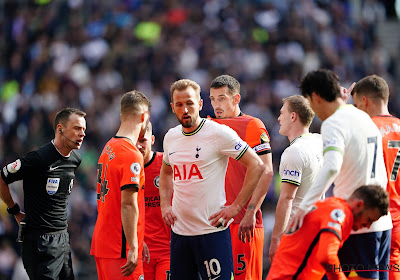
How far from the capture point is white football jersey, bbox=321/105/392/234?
15.9 ft

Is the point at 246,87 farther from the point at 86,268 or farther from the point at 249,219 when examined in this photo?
the point at 249,219

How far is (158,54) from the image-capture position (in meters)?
15.5

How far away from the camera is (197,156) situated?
18.4 ft

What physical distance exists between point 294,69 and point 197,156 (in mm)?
9959

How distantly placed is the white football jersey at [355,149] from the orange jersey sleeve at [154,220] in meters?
2.63

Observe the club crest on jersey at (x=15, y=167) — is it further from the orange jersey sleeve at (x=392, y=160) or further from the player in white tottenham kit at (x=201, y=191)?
the orange jersey sleeve at (x=392, y=160)

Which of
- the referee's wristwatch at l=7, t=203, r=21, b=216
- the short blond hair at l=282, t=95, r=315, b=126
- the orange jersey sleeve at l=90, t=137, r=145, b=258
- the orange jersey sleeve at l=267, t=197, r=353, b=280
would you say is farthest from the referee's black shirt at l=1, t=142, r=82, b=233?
the orange jersey sleeve at l=267, t=197, r=353, b=280

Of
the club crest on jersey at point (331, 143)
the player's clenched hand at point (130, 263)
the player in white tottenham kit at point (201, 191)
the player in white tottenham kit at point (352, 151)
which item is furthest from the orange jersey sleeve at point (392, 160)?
the player's clenched hand at point (130, 263)

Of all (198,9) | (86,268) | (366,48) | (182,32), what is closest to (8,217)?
(86,268)

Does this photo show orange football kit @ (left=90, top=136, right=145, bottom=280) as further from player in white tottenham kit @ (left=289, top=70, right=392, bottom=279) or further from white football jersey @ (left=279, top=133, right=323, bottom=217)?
player in white tottenham kit @ (left=289, top=70, right=392, bottom=279)

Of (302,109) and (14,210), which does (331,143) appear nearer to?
(302,109)

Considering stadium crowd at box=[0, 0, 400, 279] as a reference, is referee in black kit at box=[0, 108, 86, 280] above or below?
below

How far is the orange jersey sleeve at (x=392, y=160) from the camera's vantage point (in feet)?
20.2

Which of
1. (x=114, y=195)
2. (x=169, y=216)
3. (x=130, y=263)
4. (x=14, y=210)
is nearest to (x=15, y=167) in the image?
(x=14, y=210)
